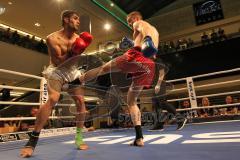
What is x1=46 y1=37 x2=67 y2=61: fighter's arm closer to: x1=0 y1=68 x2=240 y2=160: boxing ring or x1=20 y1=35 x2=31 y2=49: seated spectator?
x1=0 y1=68 x2=240 y2=160: boxing ring

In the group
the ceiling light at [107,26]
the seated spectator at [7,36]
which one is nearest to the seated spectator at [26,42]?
the seated spectator at [7,36]

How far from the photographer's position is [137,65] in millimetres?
1744

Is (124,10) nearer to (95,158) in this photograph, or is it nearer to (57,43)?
(57,43)

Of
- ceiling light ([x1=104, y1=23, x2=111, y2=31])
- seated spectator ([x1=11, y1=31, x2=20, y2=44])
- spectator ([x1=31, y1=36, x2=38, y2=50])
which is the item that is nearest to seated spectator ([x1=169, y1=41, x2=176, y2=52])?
ceiling light ([x1=104, y1=23, x2=111, y2=31])

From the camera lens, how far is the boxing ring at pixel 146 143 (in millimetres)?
1167

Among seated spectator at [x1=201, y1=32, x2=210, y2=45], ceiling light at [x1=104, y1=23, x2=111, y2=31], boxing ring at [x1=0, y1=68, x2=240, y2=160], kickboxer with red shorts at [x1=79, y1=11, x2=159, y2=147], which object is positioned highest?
ceiling light at [x1=104, y1=23, x2=111, y2=31]

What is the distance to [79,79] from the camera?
5.54 ft

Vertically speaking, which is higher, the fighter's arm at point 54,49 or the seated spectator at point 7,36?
the seated spectator at point 7,36

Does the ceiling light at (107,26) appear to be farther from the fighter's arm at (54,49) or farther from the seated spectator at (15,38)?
the fighter's arm at (54,49)

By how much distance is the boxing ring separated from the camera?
1.17m

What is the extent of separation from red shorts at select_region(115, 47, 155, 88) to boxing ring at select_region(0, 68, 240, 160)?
0.53 m

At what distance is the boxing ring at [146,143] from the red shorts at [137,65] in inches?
20.8

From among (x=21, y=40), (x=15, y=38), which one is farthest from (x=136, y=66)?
(x=21, y=40)

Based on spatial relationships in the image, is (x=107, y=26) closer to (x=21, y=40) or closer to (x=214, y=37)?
(x=21, y=40)
